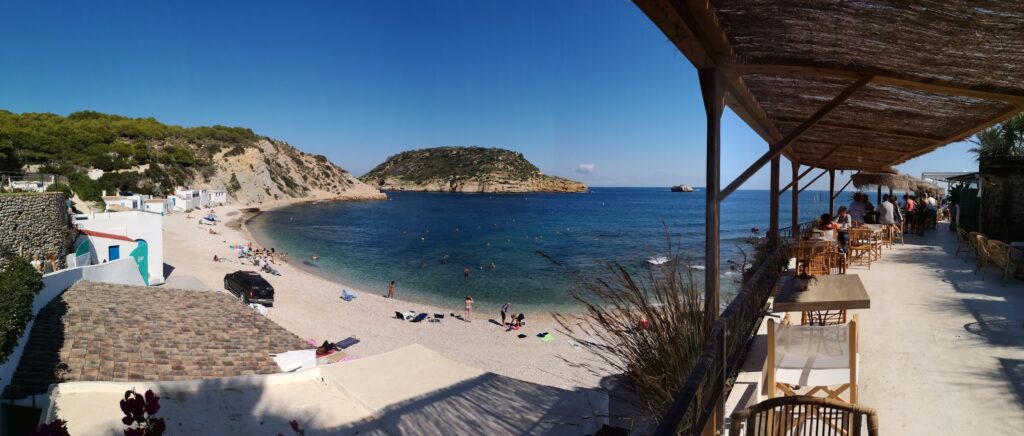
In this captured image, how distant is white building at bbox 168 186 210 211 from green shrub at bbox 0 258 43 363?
38.7 meters

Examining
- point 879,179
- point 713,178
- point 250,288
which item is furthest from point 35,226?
point 879,179

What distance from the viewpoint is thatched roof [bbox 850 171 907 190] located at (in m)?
10.2

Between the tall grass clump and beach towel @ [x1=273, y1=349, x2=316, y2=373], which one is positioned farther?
beach towel @ [x1=273, y1=349, x2=316, y2=373]

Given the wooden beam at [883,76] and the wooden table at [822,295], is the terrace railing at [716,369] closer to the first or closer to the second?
the wooden table at [822,295]

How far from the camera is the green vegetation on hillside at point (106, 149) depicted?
1217 inches

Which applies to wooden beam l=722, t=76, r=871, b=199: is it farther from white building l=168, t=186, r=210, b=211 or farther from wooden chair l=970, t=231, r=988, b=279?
white building l=168, t=186, r=210, b=211

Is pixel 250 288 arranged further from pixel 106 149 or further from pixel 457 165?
pixel 457 165

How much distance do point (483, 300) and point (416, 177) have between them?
125720 millimetres

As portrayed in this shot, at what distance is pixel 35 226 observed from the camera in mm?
12117

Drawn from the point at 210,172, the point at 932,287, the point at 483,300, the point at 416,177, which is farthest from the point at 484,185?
the point at 932,287

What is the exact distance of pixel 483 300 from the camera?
18969 mm

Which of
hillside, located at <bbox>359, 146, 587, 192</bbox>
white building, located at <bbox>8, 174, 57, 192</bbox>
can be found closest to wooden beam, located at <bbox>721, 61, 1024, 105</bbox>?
white building, located at <bbox>8, 174, 57, 192</bbox>

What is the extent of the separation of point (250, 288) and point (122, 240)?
3.53 meters

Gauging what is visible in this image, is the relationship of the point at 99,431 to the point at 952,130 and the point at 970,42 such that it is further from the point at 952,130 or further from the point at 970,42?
the point at 952,130
